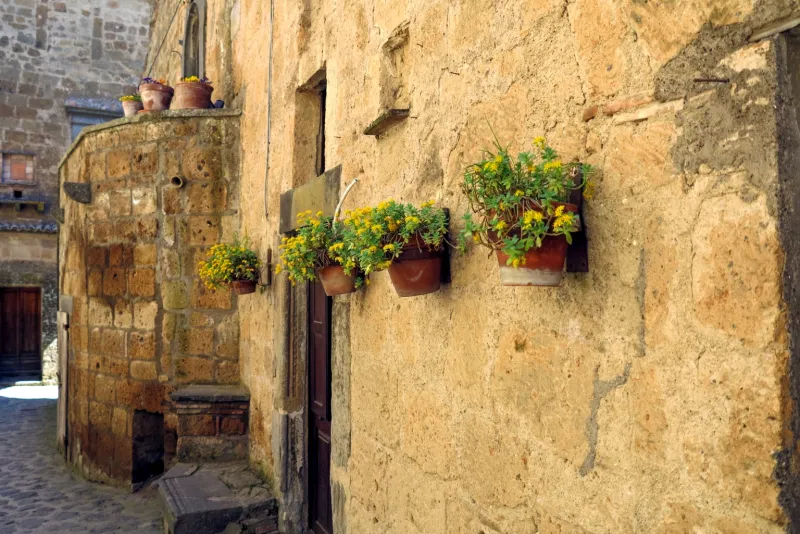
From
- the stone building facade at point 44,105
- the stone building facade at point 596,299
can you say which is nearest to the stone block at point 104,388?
the stone building facade at point 596,299

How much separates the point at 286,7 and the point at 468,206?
9.83 feet

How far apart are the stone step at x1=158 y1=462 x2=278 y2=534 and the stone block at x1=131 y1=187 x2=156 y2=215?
7.92 ft

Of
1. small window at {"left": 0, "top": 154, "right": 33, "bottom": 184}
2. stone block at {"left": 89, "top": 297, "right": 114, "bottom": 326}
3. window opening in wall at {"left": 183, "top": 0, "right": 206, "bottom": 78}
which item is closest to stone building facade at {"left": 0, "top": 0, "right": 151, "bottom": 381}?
small window at {"left": 0, "top": 154, "right": 33, "bottom": 184}

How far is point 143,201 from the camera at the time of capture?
6023 millimetres

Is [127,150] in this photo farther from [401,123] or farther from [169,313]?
[401,123]

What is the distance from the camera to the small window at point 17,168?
43.1ft

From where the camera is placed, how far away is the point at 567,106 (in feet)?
5.86

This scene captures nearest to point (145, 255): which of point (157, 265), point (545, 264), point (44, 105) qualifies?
point (157, 265)

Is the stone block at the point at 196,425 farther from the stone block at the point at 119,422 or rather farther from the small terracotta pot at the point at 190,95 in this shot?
the small terracotta pot at the point at 190,95

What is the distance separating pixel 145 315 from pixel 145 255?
558mm

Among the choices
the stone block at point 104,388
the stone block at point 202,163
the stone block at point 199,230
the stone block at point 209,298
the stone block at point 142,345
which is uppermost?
the stone block at point 202,163

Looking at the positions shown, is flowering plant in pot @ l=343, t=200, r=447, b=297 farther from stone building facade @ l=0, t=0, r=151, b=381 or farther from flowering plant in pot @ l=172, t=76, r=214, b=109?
stone building facade @ l=0, t=0, r=151, b=381

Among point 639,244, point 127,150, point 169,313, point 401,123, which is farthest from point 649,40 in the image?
point 127,150

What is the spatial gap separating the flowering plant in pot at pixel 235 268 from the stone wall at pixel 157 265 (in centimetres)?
49
